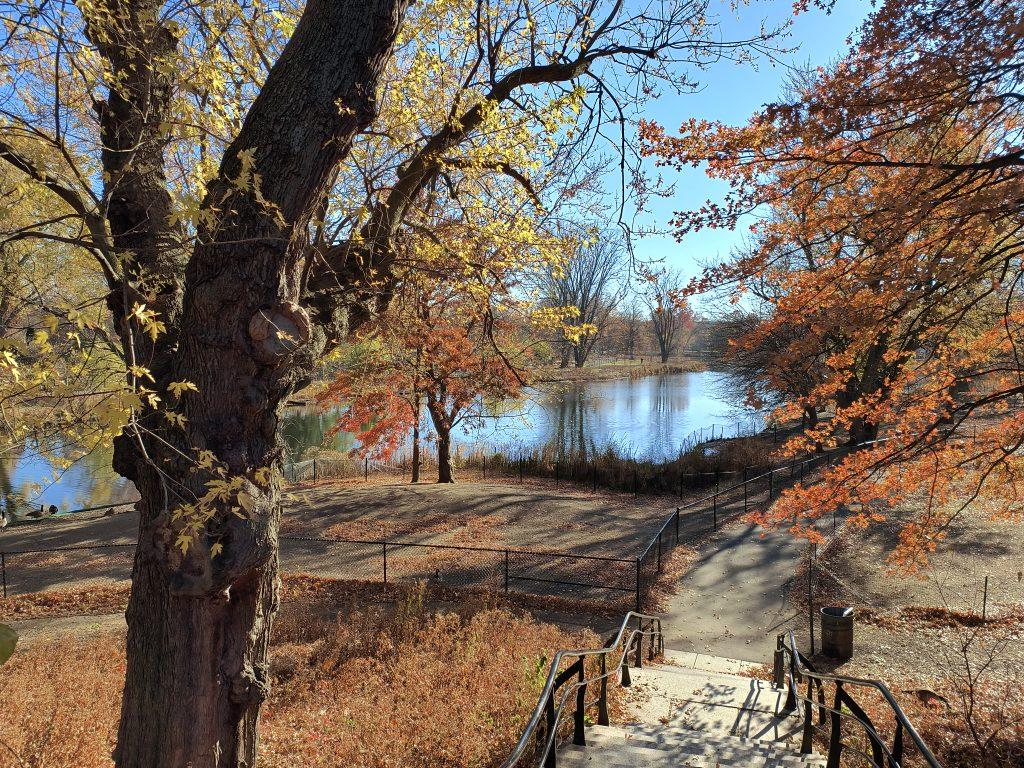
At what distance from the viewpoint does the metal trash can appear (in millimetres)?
8742

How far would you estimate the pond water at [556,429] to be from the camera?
23141mm

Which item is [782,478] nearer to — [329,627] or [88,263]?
[329,627]

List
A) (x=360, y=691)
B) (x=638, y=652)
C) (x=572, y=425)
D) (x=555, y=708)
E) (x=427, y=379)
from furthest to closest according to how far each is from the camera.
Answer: (x=572, y=425), (x=427, y=379), (x=638, y=652), (x=360, y=691), (x=555, y=708)

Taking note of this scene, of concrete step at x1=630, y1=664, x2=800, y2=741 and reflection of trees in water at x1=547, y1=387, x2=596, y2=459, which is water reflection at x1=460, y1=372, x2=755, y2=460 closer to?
reflection of trees in water at x1=547, y1=387, x2=596, y2=459

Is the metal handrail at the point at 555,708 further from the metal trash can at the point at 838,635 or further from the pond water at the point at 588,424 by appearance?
the pond water at the point at 588,424

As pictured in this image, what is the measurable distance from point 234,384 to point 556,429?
30.1 meters

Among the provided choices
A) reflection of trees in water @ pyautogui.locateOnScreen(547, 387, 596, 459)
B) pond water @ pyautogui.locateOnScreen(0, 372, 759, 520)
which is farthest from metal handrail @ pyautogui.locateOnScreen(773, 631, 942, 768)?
reflection of trees in water @ pyautogui.locateOnScreen(547, 387, 596, 459)

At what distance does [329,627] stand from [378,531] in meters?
6.50

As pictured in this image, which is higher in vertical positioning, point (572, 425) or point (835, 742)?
point (835, 742)

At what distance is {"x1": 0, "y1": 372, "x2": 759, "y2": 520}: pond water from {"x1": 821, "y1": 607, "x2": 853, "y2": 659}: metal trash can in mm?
12513

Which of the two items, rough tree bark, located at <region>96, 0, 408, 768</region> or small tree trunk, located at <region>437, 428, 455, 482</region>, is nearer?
rough tree bark, located at <region>96, 0, 408, 768</region>

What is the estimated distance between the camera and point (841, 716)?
4766mm

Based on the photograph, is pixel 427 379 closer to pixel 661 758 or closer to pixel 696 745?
pixel 696 745

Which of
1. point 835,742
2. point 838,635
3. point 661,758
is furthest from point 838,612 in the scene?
point 661,758
